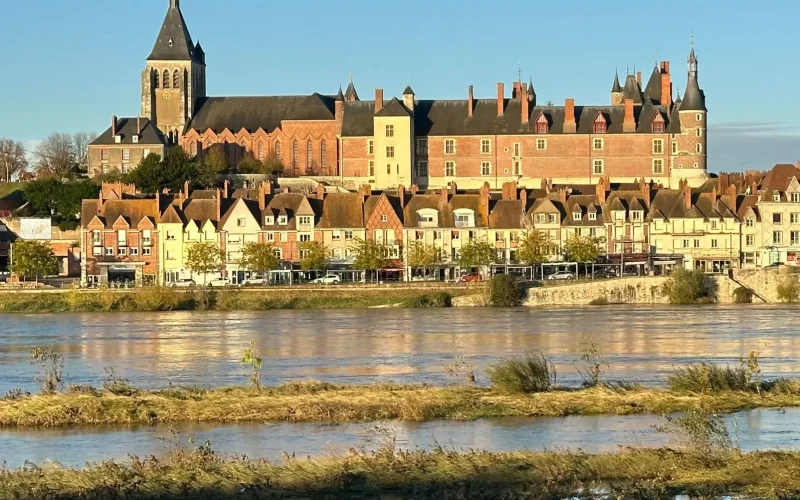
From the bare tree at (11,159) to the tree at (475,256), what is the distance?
54385 millimetres

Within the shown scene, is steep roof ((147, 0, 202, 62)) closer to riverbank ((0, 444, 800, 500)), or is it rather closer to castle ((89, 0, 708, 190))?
castle ((89, 0, 708, 190))

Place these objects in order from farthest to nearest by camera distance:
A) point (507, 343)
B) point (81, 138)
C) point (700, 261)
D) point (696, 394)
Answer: point (81, 138)
point (700, 261)
point (507, 343)
point (696, 394)

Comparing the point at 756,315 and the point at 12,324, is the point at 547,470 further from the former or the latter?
the point at 12,324

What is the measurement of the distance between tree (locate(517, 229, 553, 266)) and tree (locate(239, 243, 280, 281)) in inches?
419

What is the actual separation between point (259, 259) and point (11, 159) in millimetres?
54365

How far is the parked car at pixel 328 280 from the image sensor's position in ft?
222

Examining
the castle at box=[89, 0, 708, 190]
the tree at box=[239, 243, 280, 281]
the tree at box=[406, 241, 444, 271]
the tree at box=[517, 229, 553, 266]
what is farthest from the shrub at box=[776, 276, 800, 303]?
the castle at box=[89, 0, 708, 190]

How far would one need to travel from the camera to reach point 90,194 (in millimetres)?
87875

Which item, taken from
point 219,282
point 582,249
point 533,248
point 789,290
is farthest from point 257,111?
point 789,290

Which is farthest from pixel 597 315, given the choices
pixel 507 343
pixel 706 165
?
pixel 706 165

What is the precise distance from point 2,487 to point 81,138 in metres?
103

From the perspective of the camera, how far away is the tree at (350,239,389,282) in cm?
6894

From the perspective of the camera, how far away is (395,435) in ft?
80.1

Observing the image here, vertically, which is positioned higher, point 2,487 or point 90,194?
point 90,194
